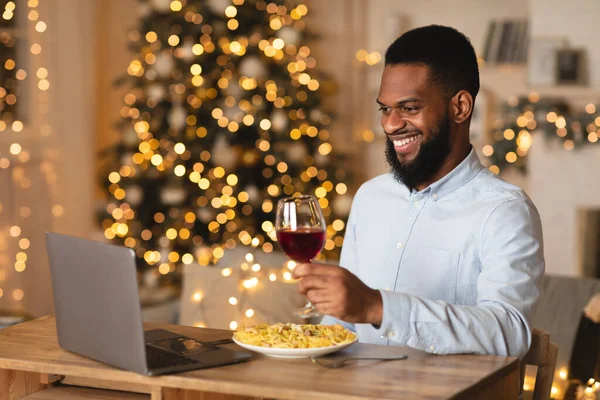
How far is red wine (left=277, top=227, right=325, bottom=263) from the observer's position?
1650mm

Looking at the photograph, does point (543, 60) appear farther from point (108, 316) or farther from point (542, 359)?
point (108, 316)

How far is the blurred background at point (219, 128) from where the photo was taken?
15.9ft

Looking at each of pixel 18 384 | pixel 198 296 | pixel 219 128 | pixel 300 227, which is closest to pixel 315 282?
pixel 300 227

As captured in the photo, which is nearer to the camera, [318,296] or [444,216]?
[318,296]

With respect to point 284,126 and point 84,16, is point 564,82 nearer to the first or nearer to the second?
point 284,126

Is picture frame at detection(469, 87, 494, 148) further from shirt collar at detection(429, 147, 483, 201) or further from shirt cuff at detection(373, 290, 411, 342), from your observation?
shirt cuff at detection(373, 290, 411, 342)

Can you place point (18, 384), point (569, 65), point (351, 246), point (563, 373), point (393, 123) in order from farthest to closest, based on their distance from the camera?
point (569, 65)
point (563, 373)
point (351, 246)
point (393, 123)
point (18, 384)

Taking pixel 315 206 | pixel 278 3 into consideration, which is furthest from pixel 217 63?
pixel 315 206

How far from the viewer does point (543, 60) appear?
16.1 feet

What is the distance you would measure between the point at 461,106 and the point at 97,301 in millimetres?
937

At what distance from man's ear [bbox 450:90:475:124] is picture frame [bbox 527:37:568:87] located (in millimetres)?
2959

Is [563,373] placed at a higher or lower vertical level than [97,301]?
lower

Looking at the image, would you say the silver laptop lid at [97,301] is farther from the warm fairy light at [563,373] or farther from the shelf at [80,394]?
the warm fairy light at [563,373]

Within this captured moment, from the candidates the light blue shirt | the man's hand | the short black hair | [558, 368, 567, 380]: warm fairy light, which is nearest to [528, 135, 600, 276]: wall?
[558, 368, 567, 380]: warm fairy light
